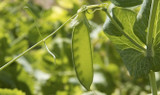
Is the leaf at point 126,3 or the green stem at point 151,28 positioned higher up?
the leaf at point 126,3

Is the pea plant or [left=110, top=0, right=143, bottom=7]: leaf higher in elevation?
[left=110, top=0, right=143, bottom=7]: leaf

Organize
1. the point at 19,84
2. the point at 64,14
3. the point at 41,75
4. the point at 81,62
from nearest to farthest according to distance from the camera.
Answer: the point at 81,62
the point at 19,84
the point at 41,75
the point at 64,14

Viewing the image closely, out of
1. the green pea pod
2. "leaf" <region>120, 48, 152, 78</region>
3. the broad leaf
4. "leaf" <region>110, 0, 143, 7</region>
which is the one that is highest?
"leaf" <region>110, 0, 143, 7</region>

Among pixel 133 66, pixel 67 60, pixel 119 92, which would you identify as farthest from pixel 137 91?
pixel 133 66

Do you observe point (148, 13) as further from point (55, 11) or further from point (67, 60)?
point (55, 11)

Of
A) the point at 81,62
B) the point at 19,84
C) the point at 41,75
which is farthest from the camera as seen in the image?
the point at 41,75
